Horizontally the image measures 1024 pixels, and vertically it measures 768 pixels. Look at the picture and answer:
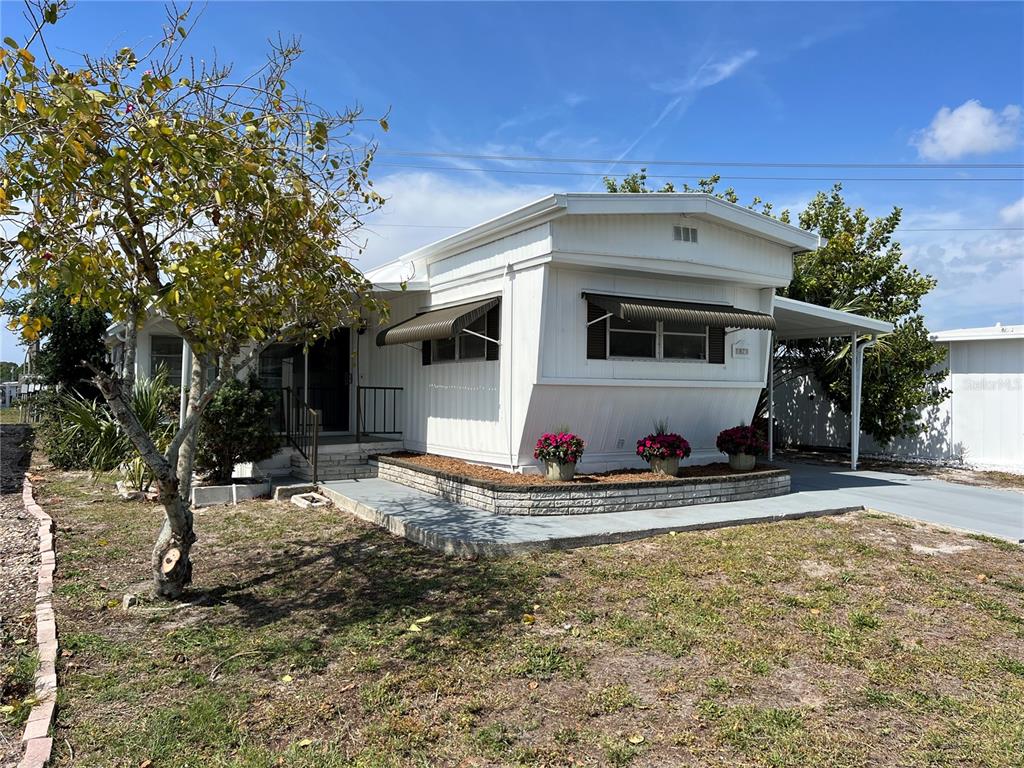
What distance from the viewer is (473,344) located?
10156 mm

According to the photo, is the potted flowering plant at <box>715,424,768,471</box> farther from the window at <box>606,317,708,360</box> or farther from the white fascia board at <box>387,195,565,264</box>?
the white fascia board at <box>387,195,565,264</box>

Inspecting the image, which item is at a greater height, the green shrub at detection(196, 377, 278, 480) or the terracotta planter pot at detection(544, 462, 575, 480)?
the green shrub at detection(196, 377, 278, 480)

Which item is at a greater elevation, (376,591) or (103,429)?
(103,429)

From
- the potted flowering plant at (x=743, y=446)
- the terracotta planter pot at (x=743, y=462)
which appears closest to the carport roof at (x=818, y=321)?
the potted flowering plant at (x=743, y=446)

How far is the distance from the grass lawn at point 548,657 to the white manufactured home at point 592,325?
9.83 feet

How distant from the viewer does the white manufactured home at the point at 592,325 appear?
8.84 metres

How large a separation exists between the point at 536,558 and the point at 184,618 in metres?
3.07

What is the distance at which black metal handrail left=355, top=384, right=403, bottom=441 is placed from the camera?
477 inches

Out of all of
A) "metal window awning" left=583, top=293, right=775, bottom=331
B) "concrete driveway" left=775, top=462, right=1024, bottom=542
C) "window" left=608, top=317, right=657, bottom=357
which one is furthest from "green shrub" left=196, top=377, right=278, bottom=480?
"concrete driveway" left=775, top=462, right=1024, bottom=542

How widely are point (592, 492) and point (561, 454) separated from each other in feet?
2.20

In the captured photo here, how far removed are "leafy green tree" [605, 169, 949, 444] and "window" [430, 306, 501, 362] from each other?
7.52 metres

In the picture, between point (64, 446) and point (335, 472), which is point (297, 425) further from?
point (64, 446)

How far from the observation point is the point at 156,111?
4.53 meters

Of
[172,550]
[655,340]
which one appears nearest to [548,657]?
[172,550]
